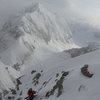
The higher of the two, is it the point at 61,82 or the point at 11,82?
the point at 61,82

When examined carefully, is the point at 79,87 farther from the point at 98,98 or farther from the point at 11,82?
the point at 11,82

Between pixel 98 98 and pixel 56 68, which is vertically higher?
pixel 98 98

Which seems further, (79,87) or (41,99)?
(41,99)

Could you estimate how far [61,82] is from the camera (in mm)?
27656

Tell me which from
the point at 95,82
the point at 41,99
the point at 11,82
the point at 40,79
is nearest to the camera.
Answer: the point at 95,82

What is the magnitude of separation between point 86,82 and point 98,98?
3.54m

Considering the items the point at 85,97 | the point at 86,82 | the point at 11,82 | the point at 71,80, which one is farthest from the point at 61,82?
the point at 11,82

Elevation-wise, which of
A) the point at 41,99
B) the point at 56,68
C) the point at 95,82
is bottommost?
the point at 56,68

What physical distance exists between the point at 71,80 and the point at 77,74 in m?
1.06

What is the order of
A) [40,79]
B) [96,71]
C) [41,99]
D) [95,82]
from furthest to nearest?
[40,79] < [41,99] < [96,71] < [95,82]

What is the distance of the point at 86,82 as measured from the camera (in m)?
24.5

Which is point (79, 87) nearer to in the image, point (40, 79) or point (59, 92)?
point (59, 92)

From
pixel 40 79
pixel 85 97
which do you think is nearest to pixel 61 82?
pixel 85 97

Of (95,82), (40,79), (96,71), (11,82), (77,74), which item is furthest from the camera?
(11,82)
